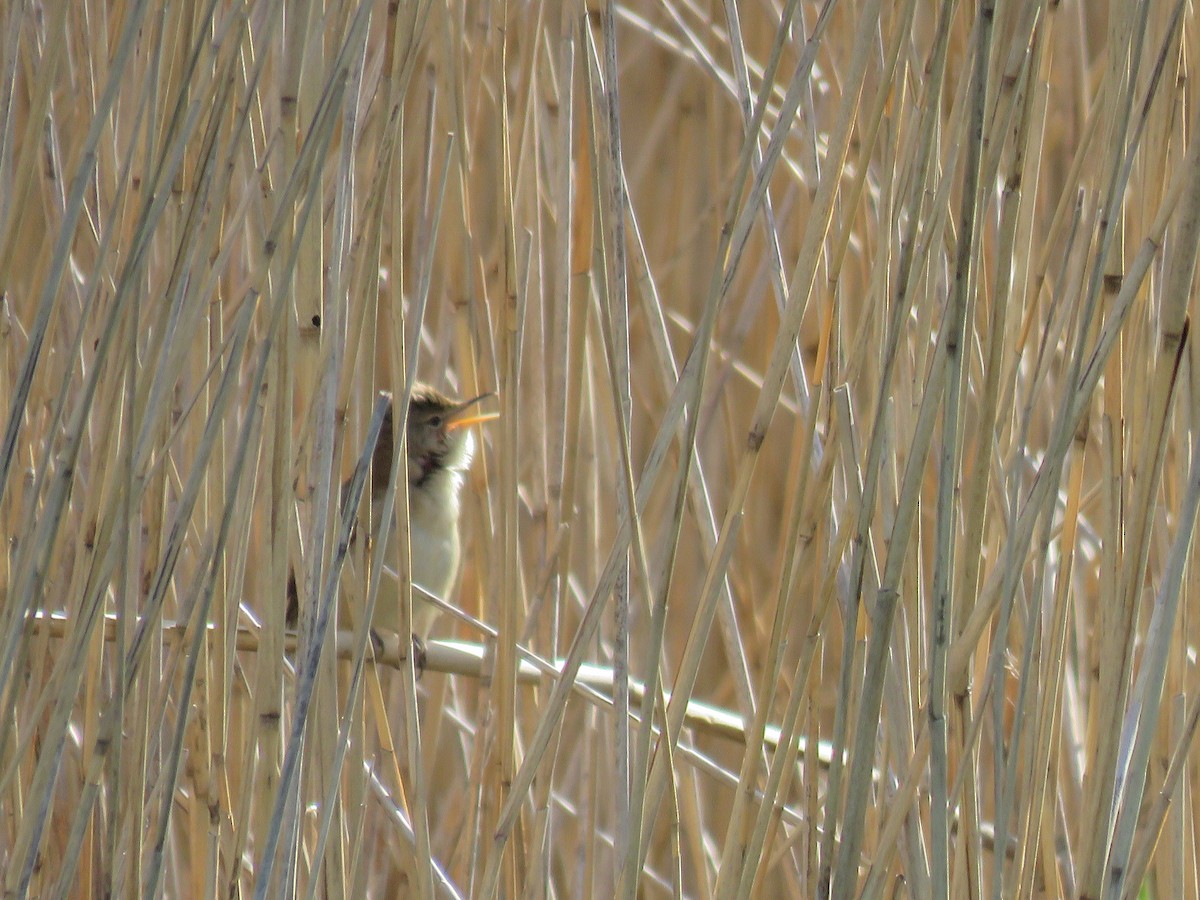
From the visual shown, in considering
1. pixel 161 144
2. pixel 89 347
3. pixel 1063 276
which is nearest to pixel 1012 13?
pixel 1063 276

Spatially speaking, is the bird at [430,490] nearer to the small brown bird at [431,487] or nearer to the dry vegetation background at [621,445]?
the small brown bird at [431,487]

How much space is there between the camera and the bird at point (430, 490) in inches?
72.8

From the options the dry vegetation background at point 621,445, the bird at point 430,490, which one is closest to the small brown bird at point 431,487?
the bird at point 430,490

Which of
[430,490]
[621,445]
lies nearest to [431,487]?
[430,490]

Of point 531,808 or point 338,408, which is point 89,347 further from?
point 531,808

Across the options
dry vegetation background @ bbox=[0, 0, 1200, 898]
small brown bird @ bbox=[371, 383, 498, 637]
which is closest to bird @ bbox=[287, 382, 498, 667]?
small brown bird @ bbox=[371, 383, 498, 637]

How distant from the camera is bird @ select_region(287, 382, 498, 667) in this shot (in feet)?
6.07

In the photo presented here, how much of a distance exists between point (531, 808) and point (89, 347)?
51cm

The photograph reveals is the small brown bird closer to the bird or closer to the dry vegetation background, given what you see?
the bird

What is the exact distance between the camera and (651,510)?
206 centimetres

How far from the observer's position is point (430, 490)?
1.94 m

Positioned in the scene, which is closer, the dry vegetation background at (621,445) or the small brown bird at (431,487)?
the dry vegetation background at (621,445)

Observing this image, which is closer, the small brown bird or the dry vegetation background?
the dry vegetation background

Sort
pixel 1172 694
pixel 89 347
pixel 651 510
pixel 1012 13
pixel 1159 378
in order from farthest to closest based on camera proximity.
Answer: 1. pixel 651 510
2. pixel 89 347
3. pixel 1172 694
4. pixel 1012 13
5. pixel 1159 378
